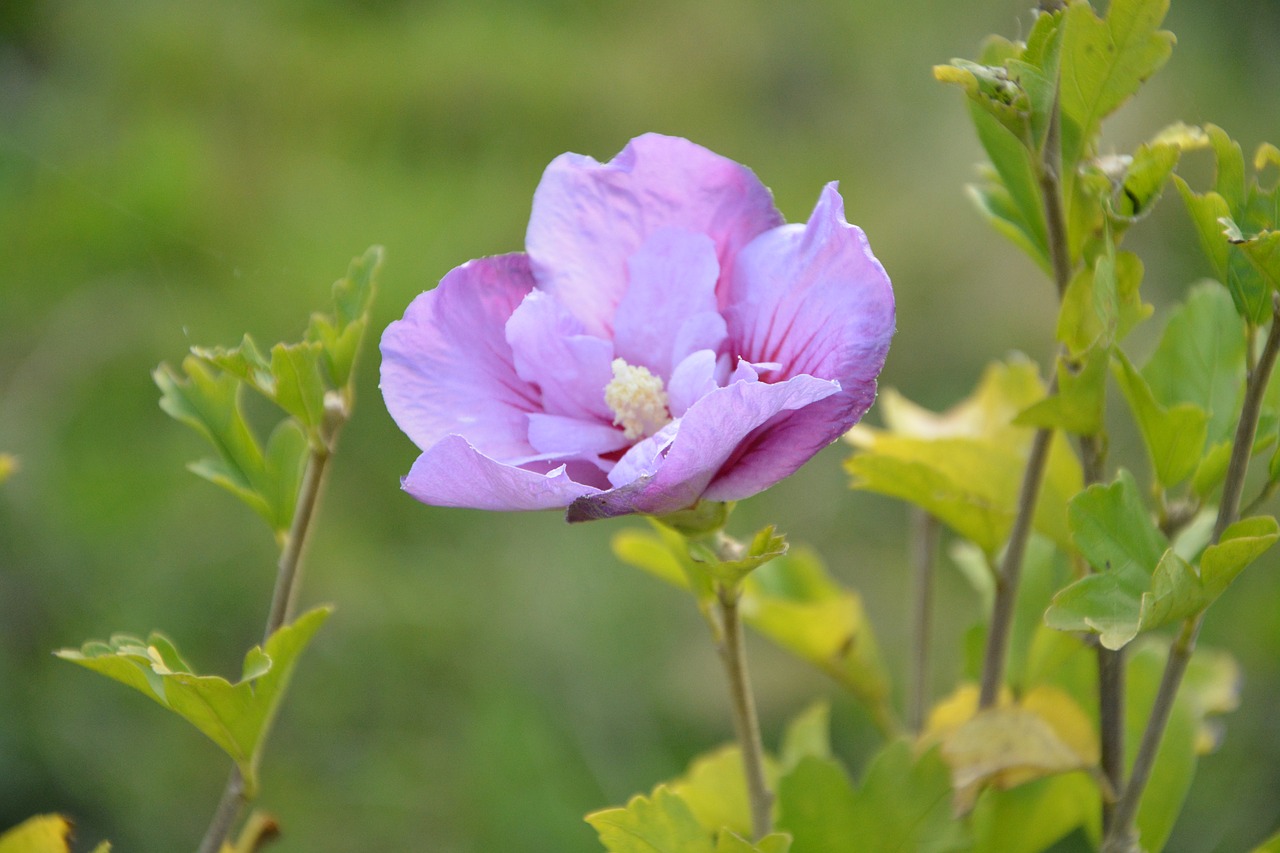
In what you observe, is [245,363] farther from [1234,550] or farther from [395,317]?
[395,317]

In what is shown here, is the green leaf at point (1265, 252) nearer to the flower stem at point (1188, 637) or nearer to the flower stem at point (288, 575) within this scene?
the flower stem at point (1188, 637)

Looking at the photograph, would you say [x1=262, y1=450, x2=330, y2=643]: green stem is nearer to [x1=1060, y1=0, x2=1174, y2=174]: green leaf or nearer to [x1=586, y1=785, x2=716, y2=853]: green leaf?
[x1=586, y1=785, x2=716, y2=853]: green leaf

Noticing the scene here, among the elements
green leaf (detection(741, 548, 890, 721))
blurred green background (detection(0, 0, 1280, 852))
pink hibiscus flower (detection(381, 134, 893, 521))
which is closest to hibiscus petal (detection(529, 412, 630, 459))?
pink hibiscus flower (detection(381, 134, 893, 521))

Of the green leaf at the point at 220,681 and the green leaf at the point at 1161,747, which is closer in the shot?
the green leaf at the point at 220,681

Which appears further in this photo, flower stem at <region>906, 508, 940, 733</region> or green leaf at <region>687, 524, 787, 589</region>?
flower stem at <region>906, 508, 940, 733</region>

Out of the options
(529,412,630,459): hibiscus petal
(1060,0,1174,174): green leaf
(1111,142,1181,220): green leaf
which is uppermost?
(1060,0,1174,174): green leaf

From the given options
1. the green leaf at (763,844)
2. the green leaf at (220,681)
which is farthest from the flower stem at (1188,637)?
the green leaf at (220,681)

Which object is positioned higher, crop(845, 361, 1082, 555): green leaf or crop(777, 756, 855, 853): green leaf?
crop(845, 361, 1082, 555): green leaf
